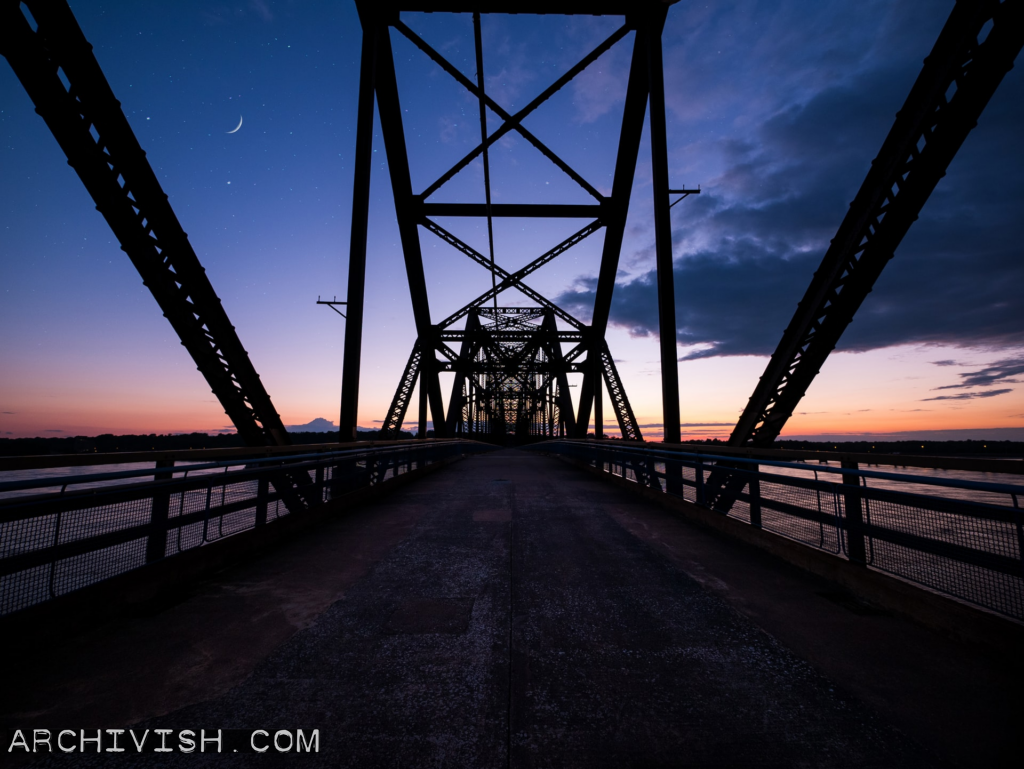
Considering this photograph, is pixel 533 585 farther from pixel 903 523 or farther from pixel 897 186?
pixel 897 186

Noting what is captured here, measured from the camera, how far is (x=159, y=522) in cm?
384

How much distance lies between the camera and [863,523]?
384 centimetres

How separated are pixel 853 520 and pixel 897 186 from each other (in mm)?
3387

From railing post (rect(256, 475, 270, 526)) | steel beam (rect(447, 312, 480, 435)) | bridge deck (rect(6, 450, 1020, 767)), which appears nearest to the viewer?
bridge deck (rect(6, 450, 1020, 767))

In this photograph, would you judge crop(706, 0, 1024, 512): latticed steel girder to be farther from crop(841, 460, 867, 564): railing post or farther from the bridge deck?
the bridge deck

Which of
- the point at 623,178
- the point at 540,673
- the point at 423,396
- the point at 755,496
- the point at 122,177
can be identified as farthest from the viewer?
the point at 423,396

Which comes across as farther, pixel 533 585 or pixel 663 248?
pixel 663 248

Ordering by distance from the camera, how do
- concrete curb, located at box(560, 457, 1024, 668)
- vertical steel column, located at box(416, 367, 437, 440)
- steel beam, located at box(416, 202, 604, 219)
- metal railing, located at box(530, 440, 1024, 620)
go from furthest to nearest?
vertical steel column, located at box(416, 367, 437, 440) → steel beam, located at box(416, 202, 604, 219) → metal railing, located at box(530, 440, 1024, 620) → concrete curb, located at box(560, 457, 1024, 668)

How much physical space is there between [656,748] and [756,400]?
493cm

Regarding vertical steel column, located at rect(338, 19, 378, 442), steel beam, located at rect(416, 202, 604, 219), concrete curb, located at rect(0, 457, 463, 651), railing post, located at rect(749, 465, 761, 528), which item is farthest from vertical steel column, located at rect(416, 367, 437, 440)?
railing post, located at rect(749, 465, 761, 528)

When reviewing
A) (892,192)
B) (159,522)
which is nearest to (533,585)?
(159,522)

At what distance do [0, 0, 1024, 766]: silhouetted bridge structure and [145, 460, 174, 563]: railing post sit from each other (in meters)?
0.02

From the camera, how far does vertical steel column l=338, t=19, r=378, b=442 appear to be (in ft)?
28.0

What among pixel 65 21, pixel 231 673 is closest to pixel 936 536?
pixel 231 673
